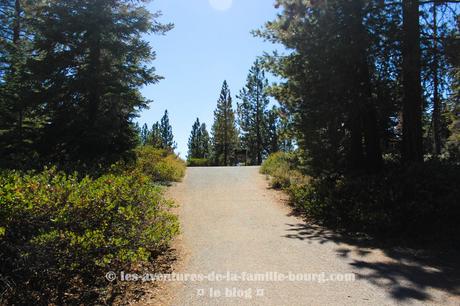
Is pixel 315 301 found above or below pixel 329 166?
below

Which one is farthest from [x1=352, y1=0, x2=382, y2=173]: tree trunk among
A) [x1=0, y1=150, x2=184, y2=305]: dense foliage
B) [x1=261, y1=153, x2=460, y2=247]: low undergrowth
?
[x1=0, y1=150, x2=184, y2=305]: dense foliage

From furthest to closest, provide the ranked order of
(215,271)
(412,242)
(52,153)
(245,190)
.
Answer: (245,190) → (52,153) → (412,242) → (215,271)

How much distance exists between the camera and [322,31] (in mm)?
9578

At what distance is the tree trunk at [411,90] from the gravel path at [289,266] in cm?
360

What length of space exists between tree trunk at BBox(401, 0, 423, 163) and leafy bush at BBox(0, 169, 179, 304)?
7.38 meters

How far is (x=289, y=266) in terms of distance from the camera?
19.0 feet

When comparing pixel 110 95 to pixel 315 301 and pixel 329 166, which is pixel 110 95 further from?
pixel 315 301

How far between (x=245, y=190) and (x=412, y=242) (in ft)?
24.2

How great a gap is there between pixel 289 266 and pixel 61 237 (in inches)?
138

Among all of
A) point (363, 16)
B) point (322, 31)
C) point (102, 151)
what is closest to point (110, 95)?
point (102, 151)

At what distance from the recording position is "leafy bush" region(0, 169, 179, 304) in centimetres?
413

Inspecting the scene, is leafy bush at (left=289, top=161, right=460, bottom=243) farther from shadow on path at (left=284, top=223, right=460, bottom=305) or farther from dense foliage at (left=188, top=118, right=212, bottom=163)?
dense foliage at (left=188, top=118, right=212, bottom=163)

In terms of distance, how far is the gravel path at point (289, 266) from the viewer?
4637 millimetres

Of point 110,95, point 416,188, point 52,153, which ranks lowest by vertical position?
point 416,188
